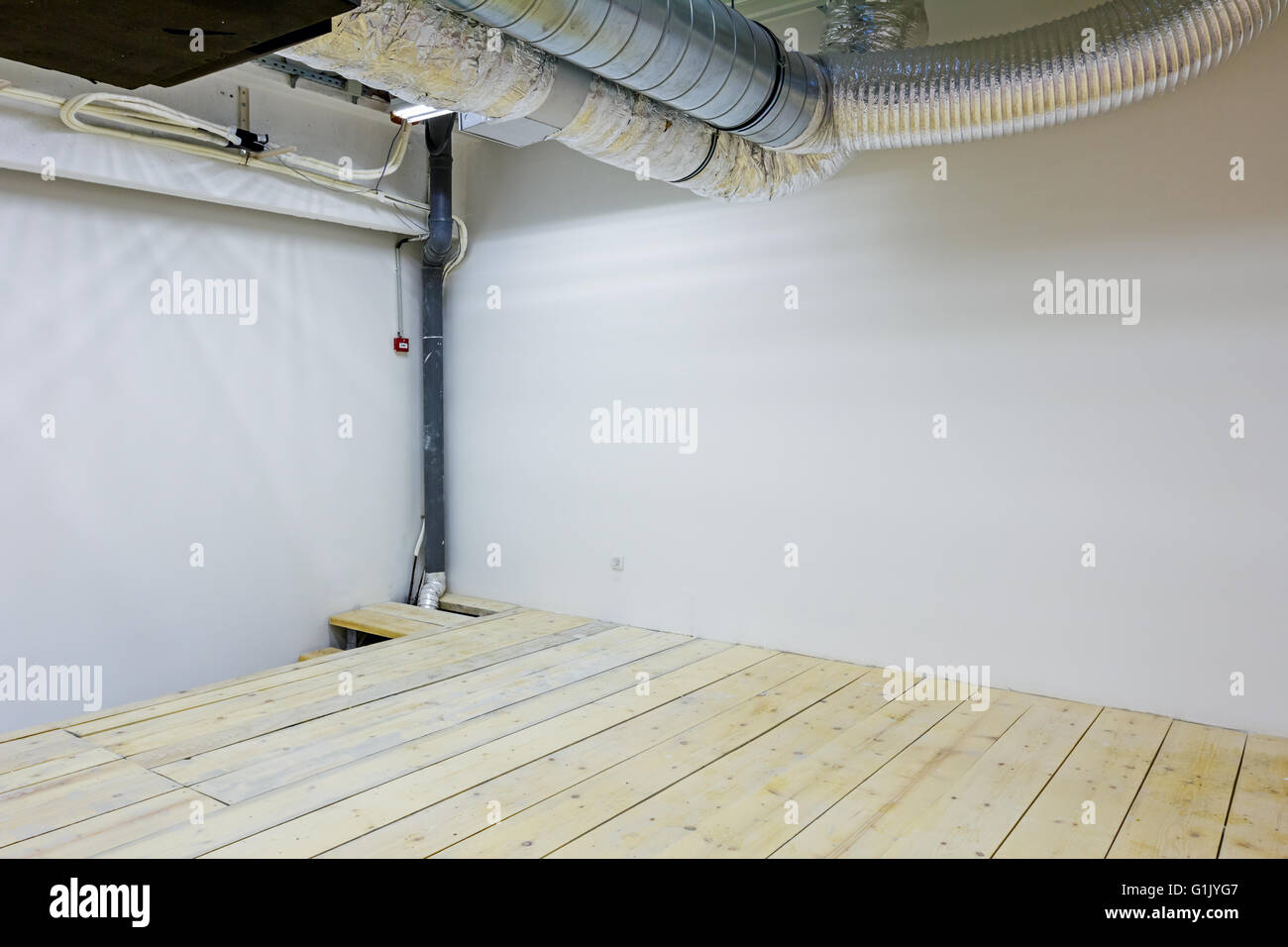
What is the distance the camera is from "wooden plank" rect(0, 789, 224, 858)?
219 centimetres

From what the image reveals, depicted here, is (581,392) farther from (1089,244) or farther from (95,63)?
(95,63)

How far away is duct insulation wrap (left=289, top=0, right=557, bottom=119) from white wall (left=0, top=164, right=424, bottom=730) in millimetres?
2136

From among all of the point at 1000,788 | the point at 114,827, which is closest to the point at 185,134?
the point at 114,827

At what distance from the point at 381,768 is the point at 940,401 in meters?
2.34

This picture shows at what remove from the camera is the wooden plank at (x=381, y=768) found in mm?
2258

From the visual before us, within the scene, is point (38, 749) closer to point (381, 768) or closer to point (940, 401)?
point (381, 768)

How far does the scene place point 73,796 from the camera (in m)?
2.49

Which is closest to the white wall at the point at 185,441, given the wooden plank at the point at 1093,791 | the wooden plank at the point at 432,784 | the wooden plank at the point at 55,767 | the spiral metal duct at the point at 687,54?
the wooden plank at the point at 55,767

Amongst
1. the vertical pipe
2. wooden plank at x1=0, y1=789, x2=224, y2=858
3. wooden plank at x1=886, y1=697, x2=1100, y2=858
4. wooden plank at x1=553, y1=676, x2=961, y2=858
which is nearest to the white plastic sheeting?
the vertical pipe

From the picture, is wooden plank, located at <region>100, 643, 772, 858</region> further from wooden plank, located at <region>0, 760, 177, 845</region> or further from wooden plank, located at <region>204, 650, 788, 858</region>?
wooden plank, located at <region>0, 760, 177, 845</region>

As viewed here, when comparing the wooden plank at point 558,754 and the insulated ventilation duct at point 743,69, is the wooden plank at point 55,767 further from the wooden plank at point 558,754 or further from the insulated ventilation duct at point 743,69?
the insulated ventilation duct at point 743,69

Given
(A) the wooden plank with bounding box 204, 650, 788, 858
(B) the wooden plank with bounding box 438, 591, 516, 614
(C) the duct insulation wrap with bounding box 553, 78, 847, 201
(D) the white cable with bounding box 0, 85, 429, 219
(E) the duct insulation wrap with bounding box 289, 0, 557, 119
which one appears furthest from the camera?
(B) the wooden plank with bounding box 438, 591, 516, 614

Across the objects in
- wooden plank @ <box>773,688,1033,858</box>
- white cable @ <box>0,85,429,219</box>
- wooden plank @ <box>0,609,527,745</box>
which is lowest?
wooden plank @ <box>773,688,1033,858</box>
